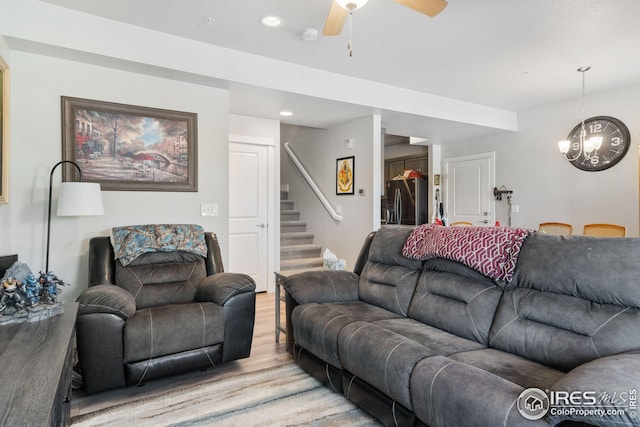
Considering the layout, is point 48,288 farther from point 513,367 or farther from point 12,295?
point 513,367

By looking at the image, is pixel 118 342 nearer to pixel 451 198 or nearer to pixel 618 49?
pixel 618 49

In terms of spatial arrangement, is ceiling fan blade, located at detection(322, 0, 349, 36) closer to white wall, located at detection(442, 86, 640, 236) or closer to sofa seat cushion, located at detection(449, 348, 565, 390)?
sofa seat cushion, located at detection(449, 348, 565, 390)

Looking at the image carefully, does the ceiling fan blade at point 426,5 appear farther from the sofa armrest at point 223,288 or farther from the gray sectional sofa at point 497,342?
the sofa armrest at point 223,288

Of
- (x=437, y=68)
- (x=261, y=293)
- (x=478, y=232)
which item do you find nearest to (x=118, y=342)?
(x=478, y=232)

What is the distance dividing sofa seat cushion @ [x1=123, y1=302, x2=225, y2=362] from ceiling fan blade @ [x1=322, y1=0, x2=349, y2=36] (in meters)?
2.04

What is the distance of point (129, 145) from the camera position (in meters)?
3.29

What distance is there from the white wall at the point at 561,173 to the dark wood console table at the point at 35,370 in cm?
567

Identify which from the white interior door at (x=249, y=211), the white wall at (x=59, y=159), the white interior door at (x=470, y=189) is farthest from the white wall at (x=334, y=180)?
the white interior door at (x=470, y=189)

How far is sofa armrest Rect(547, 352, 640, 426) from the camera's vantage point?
1043 millimetres

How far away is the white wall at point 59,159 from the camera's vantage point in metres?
2.84

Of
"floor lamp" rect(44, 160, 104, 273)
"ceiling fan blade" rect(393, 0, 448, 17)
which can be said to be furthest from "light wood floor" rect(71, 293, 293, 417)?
"ceiling fan blade" rect(393, 0, 448, 17)

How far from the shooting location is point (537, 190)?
5.55 meters

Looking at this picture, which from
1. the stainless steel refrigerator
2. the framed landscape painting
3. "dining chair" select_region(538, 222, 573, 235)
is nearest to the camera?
the framed landscape painting

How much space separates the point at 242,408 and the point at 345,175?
3.64m
